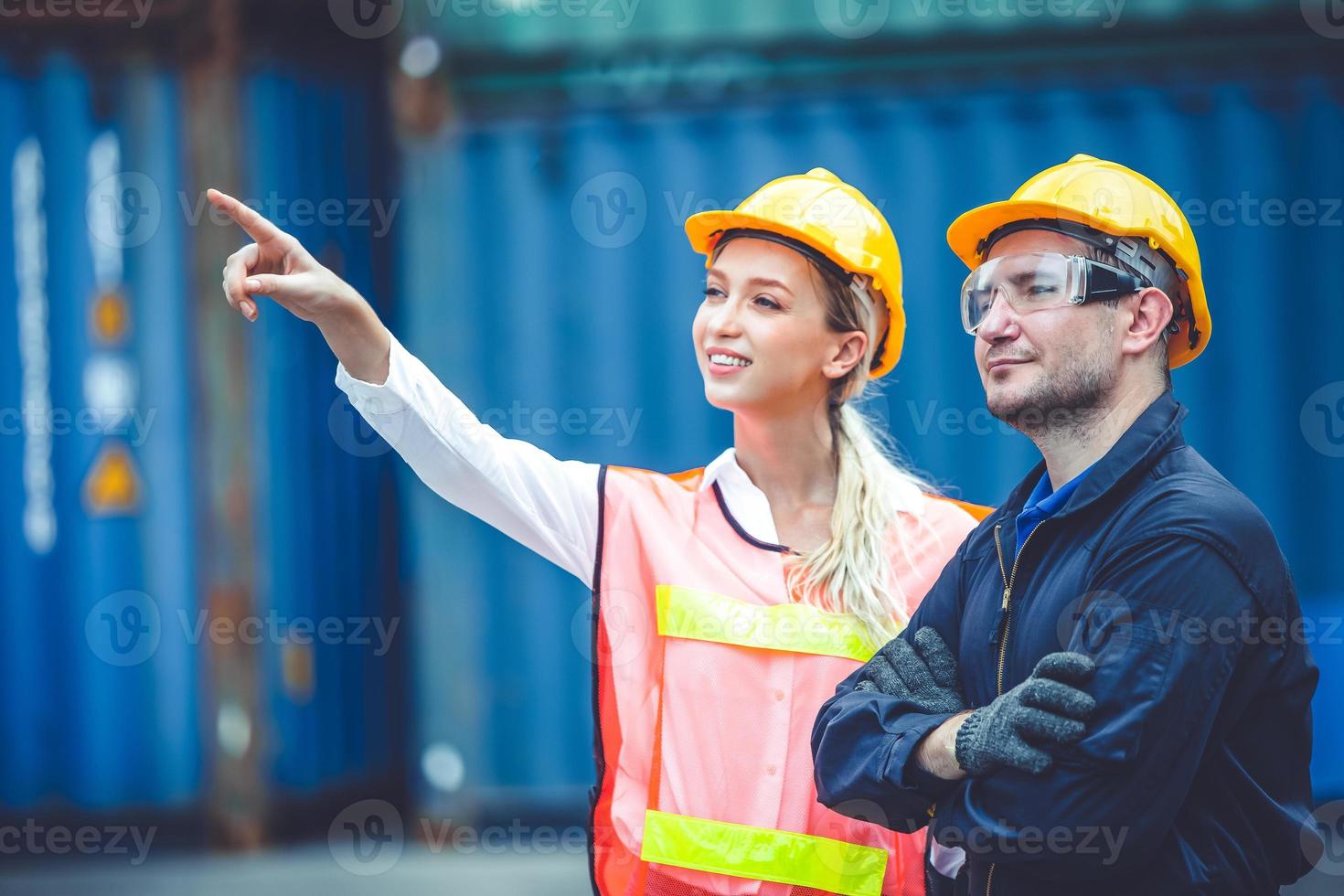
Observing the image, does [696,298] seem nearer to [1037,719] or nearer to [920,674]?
[920,674]

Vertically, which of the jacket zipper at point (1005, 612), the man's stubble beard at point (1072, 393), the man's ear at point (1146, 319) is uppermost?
the man's ear at point (1146, 319)

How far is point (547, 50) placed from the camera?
447 cm

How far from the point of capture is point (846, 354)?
8.21ft

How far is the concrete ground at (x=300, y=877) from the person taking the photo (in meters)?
4.14

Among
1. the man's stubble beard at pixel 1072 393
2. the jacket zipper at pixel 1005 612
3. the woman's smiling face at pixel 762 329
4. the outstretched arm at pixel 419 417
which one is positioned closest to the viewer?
the jacket zipper at pixel 1005 612

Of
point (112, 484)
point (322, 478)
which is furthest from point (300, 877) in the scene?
point (112, 484)

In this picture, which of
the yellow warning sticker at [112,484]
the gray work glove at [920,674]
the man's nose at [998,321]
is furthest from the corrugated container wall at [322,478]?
the man's nose at [998,321]

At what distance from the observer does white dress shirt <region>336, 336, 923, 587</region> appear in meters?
2.17

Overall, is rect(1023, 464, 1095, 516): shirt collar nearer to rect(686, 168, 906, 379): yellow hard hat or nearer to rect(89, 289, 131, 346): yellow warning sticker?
rect(686, 168, 906, 379): yellow hard hat

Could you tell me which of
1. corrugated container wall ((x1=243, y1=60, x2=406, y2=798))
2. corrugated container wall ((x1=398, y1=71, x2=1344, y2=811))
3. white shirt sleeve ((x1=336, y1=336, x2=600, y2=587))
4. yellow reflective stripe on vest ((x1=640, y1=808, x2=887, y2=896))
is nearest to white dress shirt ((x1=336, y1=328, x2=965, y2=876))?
white shirt sleeve ((x1=336, y1=336, x2=600, y2=587))

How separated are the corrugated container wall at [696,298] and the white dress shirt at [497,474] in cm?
202

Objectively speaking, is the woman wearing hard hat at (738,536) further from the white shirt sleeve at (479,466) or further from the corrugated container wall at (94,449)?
the corrugated container wall at (94,449)

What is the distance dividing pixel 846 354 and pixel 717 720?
838mm

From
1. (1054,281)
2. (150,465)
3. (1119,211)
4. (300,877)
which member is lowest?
(300,877)
